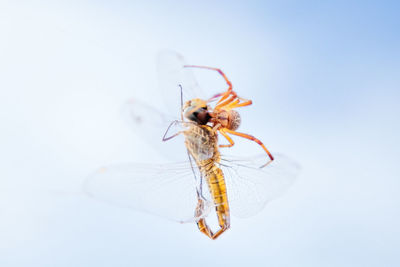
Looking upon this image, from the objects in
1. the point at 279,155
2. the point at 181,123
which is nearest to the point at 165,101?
the point at 181,123

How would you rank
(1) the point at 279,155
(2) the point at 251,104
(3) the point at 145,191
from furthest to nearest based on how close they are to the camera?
1. (2) the point at 251,104
2. (1) the point at 279,155
3. (3) the point at 145,191

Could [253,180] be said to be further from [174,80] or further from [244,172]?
[174,80]

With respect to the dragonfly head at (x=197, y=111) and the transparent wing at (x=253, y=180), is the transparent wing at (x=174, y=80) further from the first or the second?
the transparent wing at (x=253, y=180)

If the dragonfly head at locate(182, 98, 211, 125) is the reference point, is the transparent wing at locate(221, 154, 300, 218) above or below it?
below

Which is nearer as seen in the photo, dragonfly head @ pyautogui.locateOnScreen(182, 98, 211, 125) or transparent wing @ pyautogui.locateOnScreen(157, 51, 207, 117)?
dragonfly head @ pyautogui.locateOnScreen(182, 98, 211, 125)

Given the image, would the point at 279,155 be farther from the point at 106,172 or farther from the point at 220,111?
the point at 106,172

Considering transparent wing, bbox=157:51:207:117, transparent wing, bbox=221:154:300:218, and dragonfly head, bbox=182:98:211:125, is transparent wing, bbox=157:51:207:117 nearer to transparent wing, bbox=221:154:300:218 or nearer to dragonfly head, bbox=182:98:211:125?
dragonfly head, bbox=182:98:211:125

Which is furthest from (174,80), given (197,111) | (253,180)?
(253,180)
